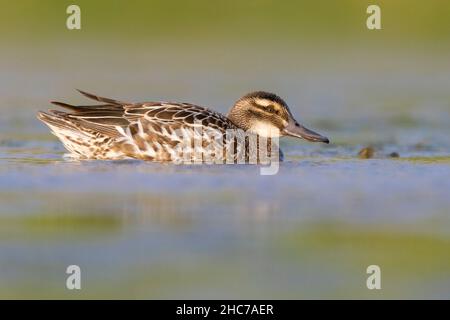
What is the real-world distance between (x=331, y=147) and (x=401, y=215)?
4.43 meters

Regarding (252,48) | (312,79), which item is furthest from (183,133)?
(252,48)

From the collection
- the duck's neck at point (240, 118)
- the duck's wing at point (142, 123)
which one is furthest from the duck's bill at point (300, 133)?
the duck's wing at point (142, 123)

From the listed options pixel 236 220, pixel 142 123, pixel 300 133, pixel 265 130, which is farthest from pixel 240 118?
pixel 236 220

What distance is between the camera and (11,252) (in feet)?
25.2

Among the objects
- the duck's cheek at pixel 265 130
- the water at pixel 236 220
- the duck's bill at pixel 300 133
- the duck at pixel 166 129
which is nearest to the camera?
the water at pixel 236 220

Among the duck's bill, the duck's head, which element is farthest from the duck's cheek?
the duck's bill

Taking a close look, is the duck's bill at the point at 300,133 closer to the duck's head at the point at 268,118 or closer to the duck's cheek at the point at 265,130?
the duck's head at the point at 268,118

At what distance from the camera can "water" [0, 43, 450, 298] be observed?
7098 mm

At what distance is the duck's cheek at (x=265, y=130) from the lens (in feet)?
40.2

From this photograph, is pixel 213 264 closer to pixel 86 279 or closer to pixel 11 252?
pixel 86 279

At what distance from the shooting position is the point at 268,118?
40.1 ft

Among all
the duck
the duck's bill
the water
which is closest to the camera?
the water

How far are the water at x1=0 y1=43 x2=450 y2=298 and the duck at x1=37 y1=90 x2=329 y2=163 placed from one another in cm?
25

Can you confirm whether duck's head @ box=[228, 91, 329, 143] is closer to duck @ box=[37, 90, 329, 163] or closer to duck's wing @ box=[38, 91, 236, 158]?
duck @ box=[37, 90, 329, 163]
